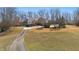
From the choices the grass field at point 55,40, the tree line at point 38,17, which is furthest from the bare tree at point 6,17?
the grass field at point 55,40

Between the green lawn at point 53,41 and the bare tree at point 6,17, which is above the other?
the bare tree at point 6,17

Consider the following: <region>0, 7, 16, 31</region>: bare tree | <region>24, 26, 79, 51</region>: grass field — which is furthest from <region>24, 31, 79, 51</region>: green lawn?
<region>0, 7, 16, 31</region>: bare tree

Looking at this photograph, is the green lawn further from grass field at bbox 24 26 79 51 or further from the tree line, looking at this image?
the tree line

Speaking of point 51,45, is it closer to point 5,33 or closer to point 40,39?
Answer: point 40,39

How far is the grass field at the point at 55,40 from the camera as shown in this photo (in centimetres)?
180

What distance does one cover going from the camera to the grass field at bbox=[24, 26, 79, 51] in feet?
5.92

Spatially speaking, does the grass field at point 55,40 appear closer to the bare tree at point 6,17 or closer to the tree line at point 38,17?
the tree line at point 38,17

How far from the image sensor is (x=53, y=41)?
5.96 ft

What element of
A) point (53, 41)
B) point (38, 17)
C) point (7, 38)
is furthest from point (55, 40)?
point (7, 38)

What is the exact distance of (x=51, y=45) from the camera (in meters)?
1.81

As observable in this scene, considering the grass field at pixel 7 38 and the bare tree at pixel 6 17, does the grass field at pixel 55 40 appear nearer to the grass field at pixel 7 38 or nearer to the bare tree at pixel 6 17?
the grass field at pixel 7 38

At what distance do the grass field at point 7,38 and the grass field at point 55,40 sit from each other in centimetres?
17
